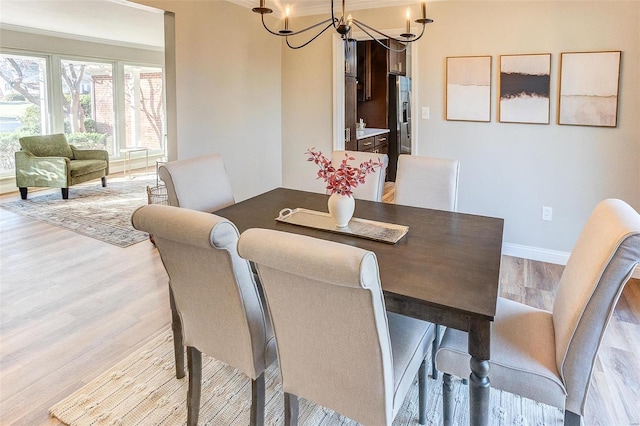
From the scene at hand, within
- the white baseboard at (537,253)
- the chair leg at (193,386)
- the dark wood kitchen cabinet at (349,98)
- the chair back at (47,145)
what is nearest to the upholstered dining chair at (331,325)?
the chair leg at (193,386)

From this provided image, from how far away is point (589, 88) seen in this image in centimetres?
329

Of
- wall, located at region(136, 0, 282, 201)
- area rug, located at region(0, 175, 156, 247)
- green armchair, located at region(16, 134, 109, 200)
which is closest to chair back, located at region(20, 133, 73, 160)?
green armchair, located at region(16, 134, 109, 200)

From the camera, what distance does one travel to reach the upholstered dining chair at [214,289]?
135 centimetres

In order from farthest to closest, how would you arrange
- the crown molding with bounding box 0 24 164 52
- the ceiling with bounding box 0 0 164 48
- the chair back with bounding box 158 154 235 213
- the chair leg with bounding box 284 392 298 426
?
1. the crown molding with bounding box 0 24 164 52
2. the ceiling with bounding box 0 0 164 48
3. the chair back with bounding box 158 154 235 213
4. the chair leg with bounding box 284 392 298 426

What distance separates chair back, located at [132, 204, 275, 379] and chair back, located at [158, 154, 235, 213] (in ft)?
2.96

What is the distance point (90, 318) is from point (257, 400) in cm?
167

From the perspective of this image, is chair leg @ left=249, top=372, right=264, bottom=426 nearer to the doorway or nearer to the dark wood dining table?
the dark wood dining table

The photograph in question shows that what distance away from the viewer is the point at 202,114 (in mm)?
3902

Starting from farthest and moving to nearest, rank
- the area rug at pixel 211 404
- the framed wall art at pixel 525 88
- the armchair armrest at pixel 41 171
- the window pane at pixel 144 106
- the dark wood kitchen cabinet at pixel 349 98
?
the window pane at pixel 144 106 < the armchair armrest at pixel 41 171 < the dark wood kitchen cabinet at pixel 349 98 < the framed wall art at pixel 525 88 < the area rug at pixel 211 404

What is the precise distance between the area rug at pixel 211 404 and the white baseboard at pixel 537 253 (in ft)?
6.71

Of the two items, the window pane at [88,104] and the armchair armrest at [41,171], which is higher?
the window pane at [88,104]

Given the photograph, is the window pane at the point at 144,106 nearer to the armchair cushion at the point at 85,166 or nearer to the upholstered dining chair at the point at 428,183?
the armchair cushion at the point at 85,166

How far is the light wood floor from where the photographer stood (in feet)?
6.53

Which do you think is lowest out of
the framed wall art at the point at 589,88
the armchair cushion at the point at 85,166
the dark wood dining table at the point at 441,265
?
the dark wood dining table at the point at 441,265
